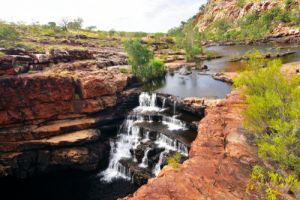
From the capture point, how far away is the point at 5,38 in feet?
186

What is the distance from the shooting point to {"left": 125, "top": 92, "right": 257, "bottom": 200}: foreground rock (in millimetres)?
15234

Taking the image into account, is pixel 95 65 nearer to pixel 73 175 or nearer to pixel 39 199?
pixel 73 175

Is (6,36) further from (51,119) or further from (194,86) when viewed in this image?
(194,86)

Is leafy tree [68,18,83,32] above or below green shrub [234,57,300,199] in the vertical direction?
above

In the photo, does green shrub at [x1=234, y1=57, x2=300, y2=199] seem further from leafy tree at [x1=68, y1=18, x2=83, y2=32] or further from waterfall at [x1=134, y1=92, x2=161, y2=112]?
leafy tree at [x1=68, y1=18, x2=83, y2=32]

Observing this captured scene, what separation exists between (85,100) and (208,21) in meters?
167

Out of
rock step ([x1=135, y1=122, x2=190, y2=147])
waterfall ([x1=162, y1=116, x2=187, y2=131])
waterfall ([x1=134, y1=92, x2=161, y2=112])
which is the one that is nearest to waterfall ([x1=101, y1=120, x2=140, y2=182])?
rock step ([x1=135, y1=122, x2=190, y2=147])

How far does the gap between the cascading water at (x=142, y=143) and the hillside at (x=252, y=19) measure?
86.0 metres

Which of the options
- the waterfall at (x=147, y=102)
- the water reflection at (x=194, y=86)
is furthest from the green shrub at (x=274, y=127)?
the waterfall at (x=147, y=102)

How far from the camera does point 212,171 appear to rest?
1714cm

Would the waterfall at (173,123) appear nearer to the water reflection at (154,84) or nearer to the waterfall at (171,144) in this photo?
the waterfall at (171,144)

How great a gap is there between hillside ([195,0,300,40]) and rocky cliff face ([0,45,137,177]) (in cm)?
9129

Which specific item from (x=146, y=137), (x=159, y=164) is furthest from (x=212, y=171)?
(x=146, y=137)

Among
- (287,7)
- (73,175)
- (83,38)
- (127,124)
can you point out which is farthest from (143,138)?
(287,7)
